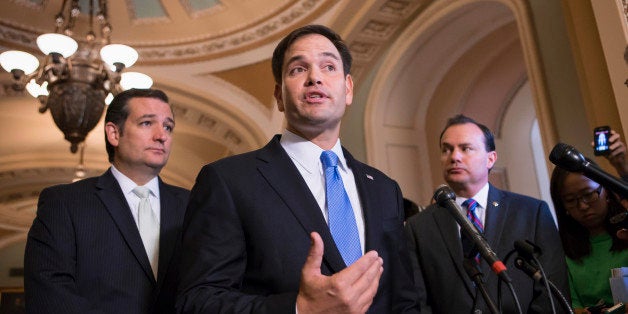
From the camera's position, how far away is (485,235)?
82.1 inches

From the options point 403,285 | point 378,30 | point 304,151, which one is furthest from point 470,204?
point 378,30

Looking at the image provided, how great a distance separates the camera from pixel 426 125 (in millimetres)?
6660

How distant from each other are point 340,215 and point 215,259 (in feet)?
1.12

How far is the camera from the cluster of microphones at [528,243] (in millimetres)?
1279

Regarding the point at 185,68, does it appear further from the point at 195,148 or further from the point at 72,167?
the point at 72,167

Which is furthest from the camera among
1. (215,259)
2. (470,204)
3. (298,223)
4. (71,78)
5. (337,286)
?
(71,78)

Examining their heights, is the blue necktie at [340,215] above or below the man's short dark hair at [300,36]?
below

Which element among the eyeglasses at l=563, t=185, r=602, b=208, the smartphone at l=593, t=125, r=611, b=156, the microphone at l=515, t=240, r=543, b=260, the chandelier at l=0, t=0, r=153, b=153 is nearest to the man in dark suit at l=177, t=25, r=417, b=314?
the microphone at l=515, t=240, r=543, b=260

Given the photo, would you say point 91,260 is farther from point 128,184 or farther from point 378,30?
point 378,30

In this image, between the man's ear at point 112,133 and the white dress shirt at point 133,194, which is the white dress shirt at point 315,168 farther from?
the man's ear at point 112,133

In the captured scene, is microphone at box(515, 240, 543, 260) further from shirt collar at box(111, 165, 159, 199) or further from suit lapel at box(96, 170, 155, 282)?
shirt collar at box(111, 165, 159, 199)

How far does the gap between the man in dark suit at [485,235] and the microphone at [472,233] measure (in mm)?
525

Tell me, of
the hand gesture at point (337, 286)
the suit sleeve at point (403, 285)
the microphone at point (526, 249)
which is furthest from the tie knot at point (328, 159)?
the microphone at point (526, 249)

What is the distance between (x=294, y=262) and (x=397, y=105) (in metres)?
5.40
